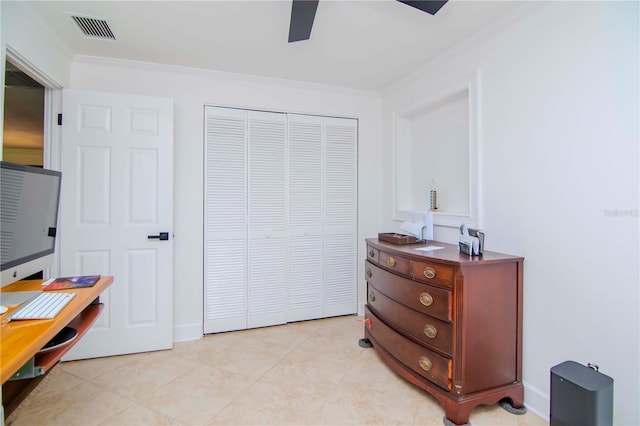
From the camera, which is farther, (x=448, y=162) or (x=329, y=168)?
(x=329, y=168)

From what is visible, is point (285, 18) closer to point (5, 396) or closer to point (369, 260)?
point (369, 260)

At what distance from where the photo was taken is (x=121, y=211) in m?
2.45

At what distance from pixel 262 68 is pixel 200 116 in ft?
2.39

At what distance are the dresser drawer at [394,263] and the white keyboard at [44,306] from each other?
1.81 metres

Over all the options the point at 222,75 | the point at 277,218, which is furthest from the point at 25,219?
the point at 222,75

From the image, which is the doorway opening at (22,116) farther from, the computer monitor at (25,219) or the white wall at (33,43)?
the computer monitor at (25,219)

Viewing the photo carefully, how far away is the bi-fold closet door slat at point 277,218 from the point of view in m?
2.85

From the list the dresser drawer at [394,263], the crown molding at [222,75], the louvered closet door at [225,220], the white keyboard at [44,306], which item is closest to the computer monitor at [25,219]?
the white keyboard at [44,306]

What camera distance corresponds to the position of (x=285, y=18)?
1.98 metres

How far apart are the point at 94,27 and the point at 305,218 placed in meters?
2.23

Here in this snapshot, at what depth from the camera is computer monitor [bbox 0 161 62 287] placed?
1209 mm

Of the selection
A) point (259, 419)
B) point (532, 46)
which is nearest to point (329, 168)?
point (532, 46)

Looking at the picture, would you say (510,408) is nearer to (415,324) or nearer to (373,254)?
(415,324)

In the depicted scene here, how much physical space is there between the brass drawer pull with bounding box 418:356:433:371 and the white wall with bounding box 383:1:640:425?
24.2 inches
